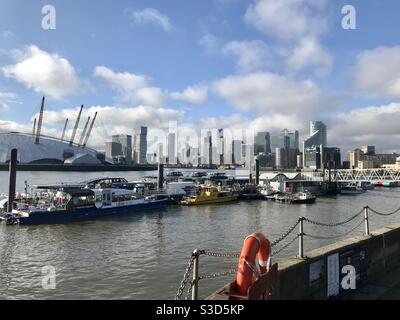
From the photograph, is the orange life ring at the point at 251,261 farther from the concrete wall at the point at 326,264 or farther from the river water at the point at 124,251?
the river water at the point at 124,251

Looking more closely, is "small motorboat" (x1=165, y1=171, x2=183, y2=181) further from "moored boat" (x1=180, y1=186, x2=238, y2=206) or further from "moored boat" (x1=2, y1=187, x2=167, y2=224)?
"moored boat" (x1=2, y1=187, x2=167, y2=224)

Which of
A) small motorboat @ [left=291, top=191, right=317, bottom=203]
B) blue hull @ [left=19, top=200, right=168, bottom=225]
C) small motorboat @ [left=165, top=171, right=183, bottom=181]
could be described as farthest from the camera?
small motorboat @ [left=165, top=171, right=183, bottom=181]

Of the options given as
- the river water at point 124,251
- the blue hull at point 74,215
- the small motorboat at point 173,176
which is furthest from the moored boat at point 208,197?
the small motorboat at point 173,176

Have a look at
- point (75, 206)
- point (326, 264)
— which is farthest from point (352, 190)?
point (326, 264)

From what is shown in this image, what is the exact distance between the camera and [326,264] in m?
10.5

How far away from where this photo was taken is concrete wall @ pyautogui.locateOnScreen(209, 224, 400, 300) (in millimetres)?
9008

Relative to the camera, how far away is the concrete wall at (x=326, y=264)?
9.01m

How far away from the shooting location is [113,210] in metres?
48.8

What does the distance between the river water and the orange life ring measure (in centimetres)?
880

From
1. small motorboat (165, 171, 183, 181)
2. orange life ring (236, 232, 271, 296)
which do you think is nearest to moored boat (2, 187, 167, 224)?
orange life ring (236, 232, 271, 296)

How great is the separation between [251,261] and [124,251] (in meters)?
19.9

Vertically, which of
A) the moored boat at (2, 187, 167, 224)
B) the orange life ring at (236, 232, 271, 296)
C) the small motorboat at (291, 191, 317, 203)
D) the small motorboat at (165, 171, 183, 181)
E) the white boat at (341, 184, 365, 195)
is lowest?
the white boat at (341, 184, 365, 195)
